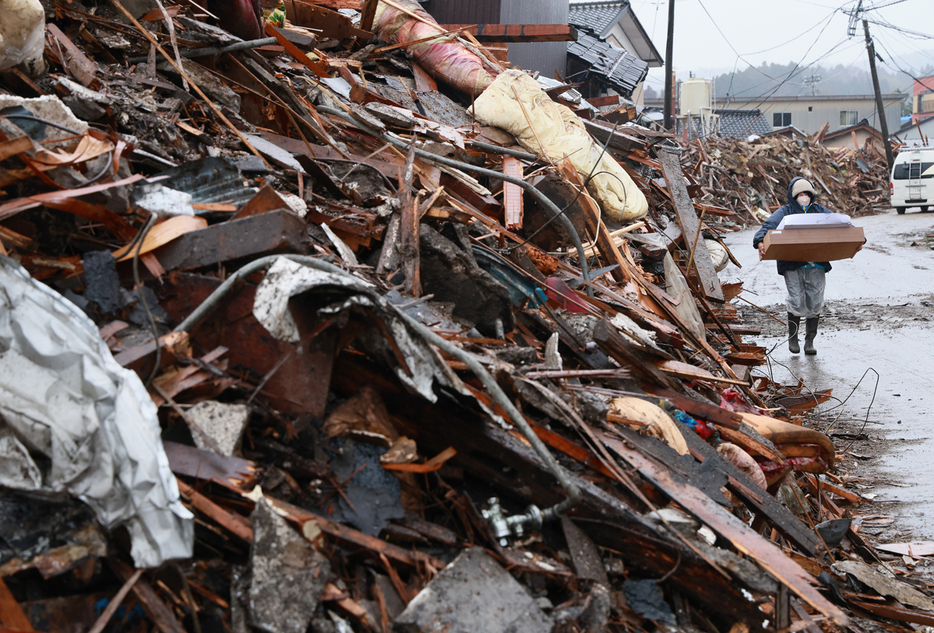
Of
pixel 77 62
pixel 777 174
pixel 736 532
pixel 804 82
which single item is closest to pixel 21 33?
pixel 77 62

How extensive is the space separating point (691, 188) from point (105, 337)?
8.67 meters

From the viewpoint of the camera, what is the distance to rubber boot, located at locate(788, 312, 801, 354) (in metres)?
7.54

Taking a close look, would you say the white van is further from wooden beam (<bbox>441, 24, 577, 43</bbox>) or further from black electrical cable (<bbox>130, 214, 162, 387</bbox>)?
black electrical cable (<bbox>130, 214, 162, 387</bbox>)

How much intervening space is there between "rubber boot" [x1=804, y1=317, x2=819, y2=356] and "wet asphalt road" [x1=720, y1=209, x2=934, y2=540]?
85 mm

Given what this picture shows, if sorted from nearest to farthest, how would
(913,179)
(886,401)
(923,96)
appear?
(886,401)
(913,179)
(923,96)

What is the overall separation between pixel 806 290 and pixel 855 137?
37.0 metres


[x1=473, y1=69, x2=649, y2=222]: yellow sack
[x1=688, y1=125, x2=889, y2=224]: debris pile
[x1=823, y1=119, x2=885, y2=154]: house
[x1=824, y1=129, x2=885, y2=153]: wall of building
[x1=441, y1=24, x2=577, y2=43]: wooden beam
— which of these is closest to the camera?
[x1=473, y1=69, x2=649, y2=222]: yellow sack

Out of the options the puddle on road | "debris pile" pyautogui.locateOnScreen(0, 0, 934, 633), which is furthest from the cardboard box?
"debris pile" pyautogui.locateOnScreen(0, 0, 934, 633)

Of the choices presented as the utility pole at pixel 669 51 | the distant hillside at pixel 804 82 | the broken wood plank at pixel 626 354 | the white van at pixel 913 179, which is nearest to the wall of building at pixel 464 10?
the utility pole at pixel 669 51

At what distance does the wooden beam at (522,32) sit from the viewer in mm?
9141

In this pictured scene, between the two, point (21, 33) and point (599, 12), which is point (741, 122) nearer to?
point (599, 12)

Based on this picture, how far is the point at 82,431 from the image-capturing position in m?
1.80

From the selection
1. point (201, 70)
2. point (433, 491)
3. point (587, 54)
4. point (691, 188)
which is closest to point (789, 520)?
point (433, 491)

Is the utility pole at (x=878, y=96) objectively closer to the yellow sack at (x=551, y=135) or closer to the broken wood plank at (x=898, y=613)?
the yellow sack at (x=551, y=135)
